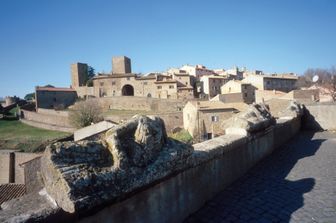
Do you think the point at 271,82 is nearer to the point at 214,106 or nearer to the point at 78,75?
the point at 214,106

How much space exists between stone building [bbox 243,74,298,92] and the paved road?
58.7 metres

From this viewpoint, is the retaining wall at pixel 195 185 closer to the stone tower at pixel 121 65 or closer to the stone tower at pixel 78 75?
the stone tower at pixel 121 65

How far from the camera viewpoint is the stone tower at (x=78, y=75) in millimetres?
77213

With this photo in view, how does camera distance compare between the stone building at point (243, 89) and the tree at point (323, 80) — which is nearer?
the tree at point (323, 80)

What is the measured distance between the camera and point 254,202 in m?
3.22

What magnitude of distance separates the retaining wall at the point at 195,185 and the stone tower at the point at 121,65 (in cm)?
7738

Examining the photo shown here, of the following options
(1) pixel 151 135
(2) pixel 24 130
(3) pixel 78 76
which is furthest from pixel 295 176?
(3) pixel 78 76

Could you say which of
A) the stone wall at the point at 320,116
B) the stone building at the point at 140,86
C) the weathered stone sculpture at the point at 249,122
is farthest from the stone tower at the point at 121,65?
the weathered stone sculpture at the point at 249,122

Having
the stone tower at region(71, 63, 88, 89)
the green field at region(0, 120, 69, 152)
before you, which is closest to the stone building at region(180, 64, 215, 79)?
the stone tower at region(71, 63, 88, 89)

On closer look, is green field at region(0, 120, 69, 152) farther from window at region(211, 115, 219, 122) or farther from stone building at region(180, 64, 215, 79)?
stone building at region(180, 64, 215, 79)

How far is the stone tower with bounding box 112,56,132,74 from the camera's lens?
79.4m

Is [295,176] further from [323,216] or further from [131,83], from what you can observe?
[131,83]

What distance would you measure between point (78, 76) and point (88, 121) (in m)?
38.9

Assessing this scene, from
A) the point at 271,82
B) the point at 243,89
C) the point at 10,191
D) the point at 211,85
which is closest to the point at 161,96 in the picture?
the point at 211,85
